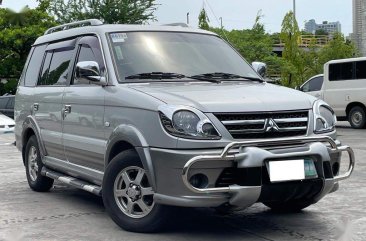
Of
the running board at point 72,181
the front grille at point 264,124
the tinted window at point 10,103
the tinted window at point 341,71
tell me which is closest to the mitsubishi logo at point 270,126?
the front grille at point 264,124

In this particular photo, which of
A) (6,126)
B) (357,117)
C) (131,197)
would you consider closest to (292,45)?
(357,117)

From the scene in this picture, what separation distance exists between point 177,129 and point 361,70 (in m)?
14.5

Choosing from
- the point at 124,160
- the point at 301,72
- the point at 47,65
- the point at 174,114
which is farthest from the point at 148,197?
the point at 301,72

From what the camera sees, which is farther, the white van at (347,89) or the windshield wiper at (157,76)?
the white van at (347,89)

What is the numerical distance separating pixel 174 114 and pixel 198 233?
114 centimetres

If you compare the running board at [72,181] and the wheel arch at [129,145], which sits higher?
the wheel arch at [129,145]

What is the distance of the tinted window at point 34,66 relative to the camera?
24.1 feet

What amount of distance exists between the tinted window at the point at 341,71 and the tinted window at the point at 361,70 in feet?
0.81

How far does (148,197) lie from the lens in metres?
4.87

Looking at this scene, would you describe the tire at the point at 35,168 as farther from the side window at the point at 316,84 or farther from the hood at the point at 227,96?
the side window at the point at 316,84

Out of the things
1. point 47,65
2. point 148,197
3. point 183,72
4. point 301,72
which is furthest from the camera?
point 301,72

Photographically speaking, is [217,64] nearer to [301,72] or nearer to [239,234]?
[239,234]

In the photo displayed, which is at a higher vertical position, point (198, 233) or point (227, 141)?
point (227, 141)

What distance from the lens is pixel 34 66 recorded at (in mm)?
7516
